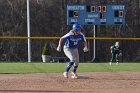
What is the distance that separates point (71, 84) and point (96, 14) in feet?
50.1

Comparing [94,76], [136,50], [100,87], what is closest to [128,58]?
[136,50]

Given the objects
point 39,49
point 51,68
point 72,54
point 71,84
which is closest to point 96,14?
point 51,68

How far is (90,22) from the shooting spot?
28.6 meters

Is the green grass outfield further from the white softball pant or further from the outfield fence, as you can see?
the outfield fence

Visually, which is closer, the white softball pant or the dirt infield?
the dirt infield

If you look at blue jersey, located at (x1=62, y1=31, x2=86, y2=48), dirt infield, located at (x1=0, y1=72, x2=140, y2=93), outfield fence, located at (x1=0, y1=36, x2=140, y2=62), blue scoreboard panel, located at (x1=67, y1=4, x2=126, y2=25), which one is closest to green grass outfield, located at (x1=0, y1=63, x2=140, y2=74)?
dirt infield, located at (x1=0, y1=72, x2=140, y2=93)

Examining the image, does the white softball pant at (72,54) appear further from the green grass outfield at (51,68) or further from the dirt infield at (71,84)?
the green grass outfield at (51,68)

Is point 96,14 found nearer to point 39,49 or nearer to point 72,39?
point 39,49

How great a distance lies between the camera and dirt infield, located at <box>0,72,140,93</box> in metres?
12.2

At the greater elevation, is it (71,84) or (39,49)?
(71,84)

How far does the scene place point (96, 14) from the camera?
28281 mm

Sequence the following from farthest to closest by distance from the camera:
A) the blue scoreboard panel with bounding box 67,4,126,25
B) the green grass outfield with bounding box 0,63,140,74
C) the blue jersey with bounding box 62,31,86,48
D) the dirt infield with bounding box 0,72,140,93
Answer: the blue scoreboard panel with bounding box 67,4,126,25 < the green grass outfield with bounding box 0,63,140,74 < the blue jersey with bounding box 62,31,86,48 < the dirt infield with bounding box 0,72,140,93

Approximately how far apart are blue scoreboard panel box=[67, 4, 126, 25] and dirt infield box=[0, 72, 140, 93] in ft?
40.8

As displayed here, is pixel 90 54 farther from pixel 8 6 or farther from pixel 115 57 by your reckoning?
pixel 115 57
